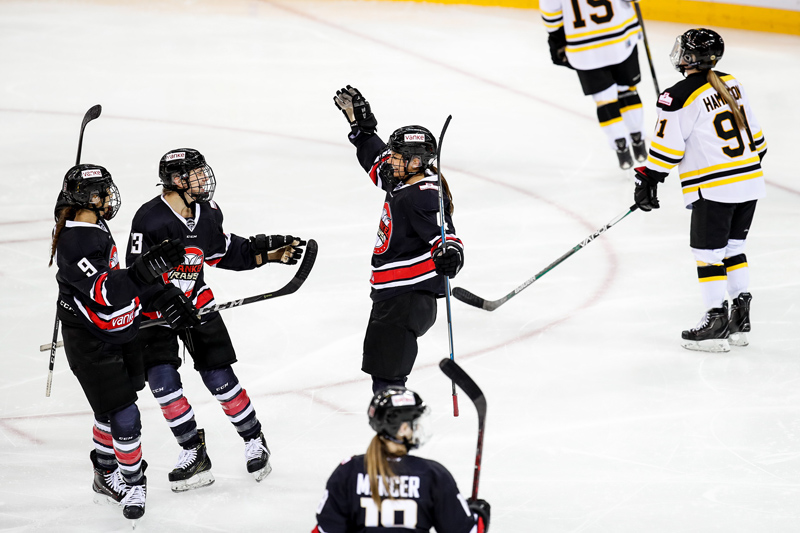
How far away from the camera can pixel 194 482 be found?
3.64m

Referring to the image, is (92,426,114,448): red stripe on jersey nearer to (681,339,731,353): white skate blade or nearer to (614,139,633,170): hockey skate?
(681,339,731,353): white skate blade

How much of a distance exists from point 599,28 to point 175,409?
400 centimetres

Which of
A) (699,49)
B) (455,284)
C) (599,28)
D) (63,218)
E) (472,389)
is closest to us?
(472,389)

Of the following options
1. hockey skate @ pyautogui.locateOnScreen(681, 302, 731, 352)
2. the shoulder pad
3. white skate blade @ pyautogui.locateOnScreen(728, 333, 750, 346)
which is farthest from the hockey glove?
white skate blade @ pyautogui.locateOnScreen(728, 333, 750, 346)

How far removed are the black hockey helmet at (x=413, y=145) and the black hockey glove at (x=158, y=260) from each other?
777 mm

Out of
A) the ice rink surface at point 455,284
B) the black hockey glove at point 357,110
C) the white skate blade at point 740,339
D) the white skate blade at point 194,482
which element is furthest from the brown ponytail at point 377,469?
the white skate blade at point 740,339

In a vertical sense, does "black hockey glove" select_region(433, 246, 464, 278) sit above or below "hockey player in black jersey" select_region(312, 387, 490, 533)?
above

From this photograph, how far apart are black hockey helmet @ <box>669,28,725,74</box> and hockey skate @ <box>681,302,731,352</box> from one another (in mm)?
978

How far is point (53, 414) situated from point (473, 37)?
6.64 metres

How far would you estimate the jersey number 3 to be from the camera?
2359 mm

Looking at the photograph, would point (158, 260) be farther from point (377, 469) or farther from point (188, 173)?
point (377, 469)

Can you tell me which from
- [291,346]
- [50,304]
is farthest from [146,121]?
[291,346]

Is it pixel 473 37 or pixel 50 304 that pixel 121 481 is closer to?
pixel 50 304

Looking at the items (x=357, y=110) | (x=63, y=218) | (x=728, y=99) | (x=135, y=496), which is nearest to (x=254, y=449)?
(x=135, y=496)
